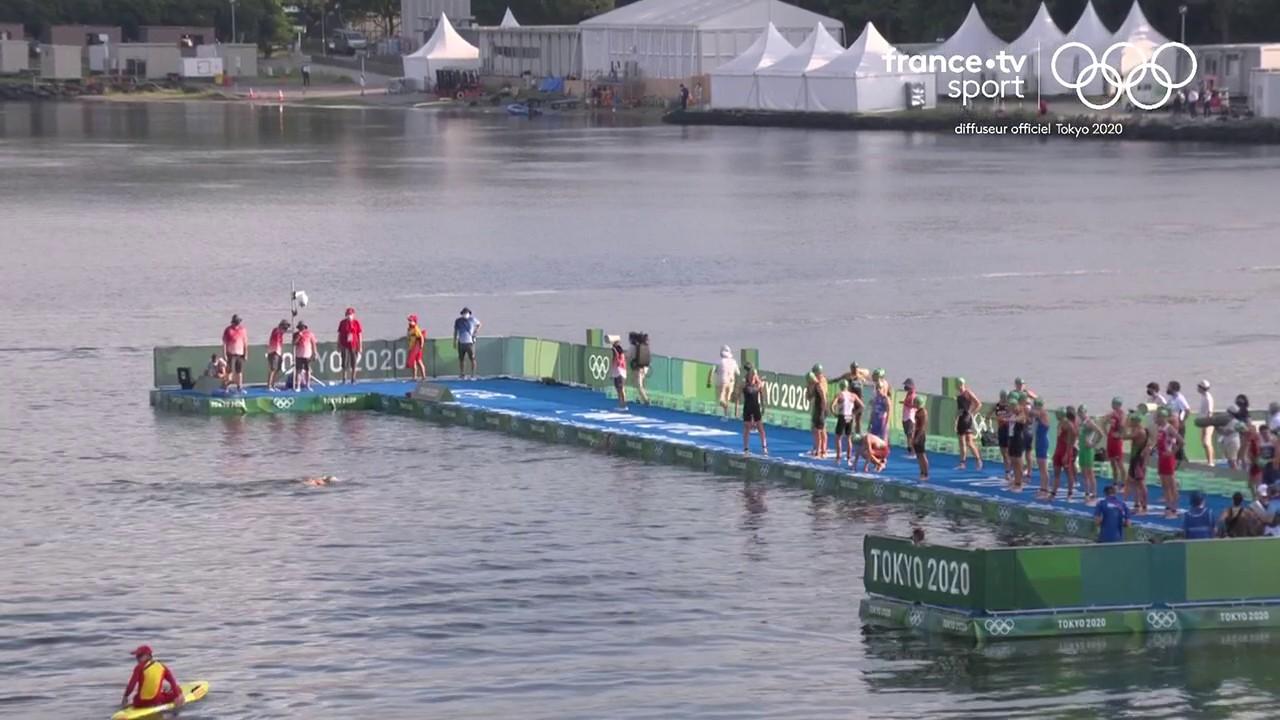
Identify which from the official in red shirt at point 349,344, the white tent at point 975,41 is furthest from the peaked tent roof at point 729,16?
the official in red shirt at point 349,344

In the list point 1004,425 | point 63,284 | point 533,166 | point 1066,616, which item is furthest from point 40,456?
point 533,166

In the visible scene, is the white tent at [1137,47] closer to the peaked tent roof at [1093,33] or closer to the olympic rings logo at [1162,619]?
the peaked tent roof at [1093,33]

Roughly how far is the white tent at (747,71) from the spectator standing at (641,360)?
10625 cm

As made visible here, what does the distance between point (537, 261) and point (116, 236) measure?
69.5 ft

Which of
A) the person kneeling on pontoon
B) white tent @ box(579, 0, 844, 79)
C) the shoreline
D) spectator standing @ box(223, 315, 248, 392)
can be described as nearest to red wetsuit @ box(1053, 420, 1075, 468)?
the person kneeling on pontoon

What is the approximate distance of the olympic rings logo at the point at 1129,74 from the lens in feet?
439

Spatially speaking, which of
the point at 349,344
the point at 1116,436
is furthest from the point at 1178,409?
the point at 349,344

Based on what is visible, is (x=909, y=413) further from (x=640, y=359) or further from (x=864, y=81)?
(x=864, y=81)

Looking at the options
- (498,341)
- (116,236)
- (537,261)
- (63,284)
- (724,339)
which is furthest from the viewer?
(116,236)

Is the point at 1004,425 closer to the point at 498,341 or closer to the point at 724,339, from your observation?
the point at 498,341

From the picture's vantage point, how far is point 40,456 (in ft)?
165

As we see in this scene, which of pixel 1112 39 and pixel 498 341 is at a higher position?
pixel 1112 39

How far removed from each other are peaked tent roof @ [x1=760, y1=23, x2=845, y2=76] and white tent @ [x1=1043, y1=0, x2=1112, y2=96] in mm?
16954

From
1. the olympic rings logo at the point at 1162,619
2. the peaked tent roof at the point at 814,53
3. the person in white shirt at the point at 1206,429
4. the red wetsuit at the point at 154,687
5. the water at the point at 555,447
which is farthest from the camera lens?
the peaked tent roof at the point at 814,53
